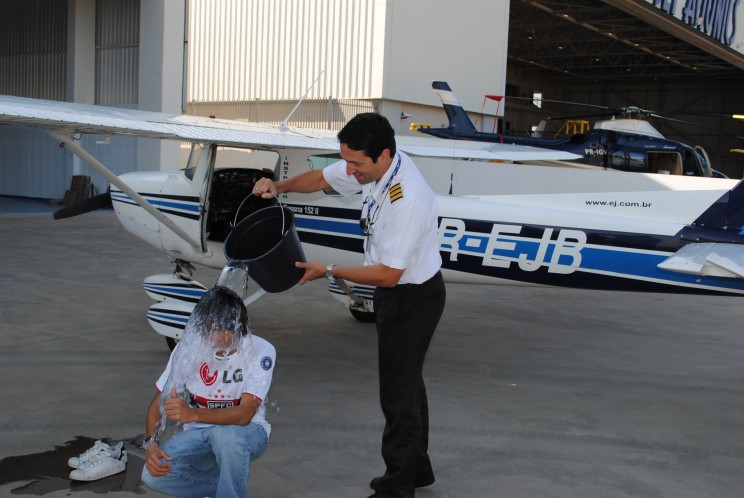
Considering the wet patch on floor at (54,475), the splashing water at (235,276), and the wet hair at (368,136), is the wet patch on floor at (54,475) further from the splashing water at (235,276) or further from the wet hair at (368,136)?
the wet hair at (368,136)

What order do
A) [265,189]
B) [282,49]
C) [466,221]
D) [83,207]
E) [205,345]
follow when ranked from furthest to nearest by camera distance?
[282,49]
[83,207]
[466,221]
[265,189]
[205,345]

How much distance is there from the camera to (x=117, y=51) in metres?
20.9

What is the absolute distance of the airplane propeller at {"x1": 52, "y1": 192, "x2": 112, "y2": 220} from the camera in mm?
7320

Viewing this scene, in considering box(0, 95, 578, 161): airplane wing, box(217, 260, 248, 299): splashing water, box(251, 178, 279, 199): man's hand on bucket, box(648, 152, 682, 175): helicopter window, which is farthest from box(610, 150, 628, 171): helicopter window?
box(251, 178, 279, 199): man's hand on bucket

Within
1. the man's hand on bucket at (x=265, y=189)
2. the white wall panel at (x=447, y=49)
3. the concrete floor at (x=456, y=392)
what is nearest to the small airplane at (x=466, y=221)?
the concrete floor at (x=456, y=392)

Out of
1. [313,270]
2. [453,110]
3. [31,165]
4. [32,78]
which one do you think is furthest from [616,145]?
[32,78]

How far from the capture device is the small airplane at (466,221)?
5902mm

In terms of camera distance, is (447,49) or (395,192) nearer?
(395,192)

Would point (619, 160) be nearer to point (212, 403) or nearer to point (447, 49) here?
point (447, 49)

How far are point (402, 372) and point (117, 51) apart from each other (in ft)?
64.2

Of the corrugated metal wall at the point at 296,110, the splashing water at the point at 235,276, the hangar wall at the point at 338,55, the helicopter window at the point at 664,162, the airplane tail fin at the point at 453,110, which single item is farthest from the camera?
the corrugated metal wall at the point at 296,110

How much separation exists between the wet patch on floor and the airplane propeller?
3403 mm

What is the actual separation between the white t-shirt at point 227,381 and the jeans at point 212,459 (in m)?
0.08

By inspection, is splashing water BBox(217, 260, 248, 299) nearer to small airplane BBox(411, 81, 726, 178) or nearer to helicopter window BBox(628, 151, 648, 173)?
small airplane BBox(411, 81, 726, 178)
